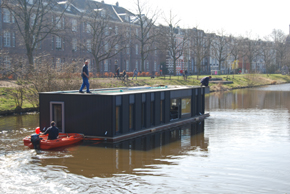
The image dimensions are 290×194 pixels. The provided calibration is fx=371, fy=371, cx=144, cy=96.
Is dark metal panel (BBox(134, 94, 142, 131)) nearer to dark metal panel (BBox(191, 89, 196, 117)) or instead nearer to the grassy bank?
dark metal panel (BBox(191, 89, 196, 117))

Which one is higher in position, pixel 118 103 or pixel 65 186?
pixel 118 103

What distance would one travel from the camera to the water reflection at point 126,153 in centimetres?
1379

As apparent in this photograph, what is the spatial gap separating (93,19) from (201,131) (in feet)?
119

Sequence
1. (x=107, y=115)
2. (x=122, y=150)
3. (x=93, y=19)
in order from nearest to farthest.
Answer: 1. (x=122, y=150)
2. (x=107, y=115)
3. (x=93, y=19)

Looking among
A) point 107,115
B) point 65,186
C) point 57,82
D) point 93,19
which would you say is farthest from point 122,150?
point 93,19

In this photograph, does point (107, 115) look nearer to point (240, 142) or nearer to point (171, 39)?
point (240, 142)

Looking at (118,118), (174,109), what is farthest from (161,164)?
(174,109)

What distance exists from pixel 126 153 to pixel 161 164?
2200 millimetres

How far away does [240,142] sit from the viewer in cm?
1845

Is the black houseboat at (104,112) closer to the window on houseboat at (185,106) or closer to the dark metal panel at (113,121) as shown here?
the dark metal panel at (113,121)

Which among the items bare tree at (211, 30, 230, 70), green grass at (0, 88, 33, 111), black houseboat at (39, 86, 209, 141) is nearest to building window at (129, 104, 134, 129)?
black houseboat at (39, 86, 209, 141)

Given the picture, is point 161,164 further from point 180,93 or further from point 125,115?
point 180,93

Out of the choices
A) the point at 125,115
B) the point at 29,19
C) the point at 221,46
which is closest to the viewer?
the point at 125,115

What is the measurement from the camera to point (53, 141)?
653 inches
